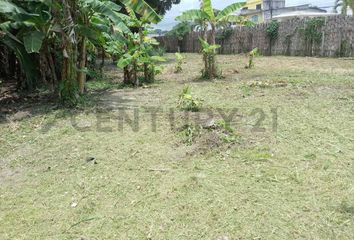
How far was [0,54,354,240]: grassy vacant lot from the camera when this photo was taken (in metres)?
3.03

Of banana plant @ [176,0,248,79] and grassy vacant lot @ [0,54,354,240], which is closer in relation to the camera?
grassy vacant lot @ [0,54,354,240]

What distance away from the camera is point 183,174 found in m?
3.87

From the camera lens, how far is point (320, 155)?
13.5ft

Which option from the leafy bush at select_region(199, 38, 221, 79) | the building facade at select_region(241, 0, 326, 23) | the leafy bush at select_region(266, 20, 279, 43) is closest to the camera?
the leafy bush at select_region(199, 38, 221, 79)

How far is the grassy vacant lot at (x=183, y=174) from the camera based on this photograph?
119 inches

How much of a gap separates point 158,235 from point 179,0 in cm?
1770

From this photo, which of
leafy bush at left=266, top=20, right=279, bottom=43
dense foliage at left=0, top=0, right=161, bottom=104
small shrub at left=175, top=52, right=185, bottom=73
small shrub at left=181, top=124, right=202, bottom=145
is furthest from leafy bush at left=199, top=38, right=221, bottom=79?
leafy bush at left=266, top=20, right=279, bottom=43

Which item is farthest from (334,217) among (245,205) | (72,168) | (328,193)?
(72,168)

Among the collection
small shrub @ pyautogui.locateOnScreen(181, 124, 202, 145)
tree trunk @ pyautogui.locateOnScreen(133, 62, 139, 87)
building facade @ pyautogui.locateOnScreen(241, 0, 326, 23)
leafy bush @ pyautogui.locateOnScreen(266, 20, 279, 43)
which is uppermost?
building facade @ pyautogui.locateOnScreen(241, 0, 326, 23)

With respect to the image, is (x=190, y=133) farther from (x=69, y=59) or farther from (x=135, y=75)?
(x=135, y=75)

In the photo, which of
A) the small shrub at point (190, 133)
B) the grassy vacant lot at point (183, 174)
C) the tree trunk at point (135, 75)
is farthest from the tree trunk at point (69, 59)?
the small shrub at point (190, 133)

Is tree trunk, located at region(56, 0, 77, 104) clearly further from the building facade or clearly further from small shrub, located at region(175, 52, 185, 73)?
the building facade

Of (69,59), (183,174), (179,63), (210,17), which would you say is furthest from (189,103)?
(179,63)

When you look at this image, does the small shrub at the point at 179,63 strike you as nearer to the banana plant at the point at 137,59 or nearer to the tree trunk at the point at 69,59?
the banana plant at the point at 137,59
